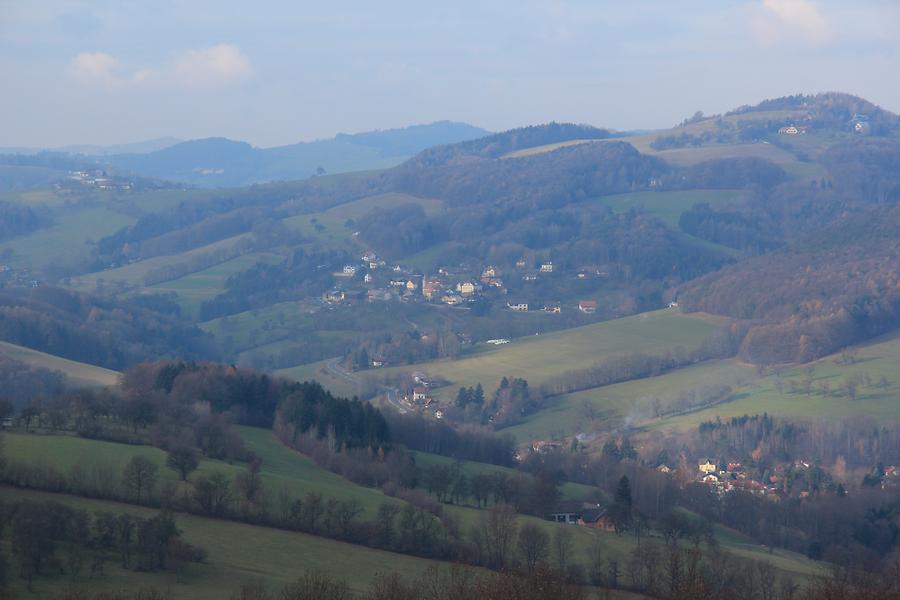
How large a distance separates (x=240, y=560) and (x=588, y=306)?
223 ft

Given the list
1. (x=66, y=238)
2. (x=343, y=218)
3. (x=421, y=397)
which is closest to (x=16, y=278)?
(x=66, y=238)

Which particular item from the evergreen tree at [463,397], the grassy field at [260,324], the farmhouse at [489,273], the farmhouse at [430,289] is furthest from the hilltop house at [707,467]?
the farmhouse at [489,273]

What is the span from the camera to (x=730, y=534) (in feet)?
137

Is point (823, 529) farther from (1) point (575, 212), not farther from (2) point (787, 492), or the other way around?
(1) point (575, 212)

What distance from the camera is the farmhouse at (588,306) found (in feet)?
305

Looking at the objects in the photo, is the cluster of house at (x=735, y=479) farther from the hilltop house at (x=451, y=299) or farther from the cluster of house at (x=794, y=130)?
the cluster of house at (x=794, y=130)

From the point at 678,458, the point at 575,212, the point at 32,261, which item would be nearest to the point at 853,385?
the point at 678,458

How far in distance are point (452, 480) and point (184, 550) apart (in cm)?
1455

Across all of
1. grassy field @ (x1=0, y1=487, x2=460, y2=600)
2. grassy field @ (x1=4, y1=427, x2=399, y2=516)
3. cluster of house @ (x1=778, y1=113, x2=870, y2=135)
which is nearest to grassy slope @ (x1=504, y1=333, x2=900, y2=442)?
grassy field @ (x1=4, y1=427, x2=399, y2=516)

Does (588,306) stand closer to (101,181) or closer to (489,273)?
(489,273)

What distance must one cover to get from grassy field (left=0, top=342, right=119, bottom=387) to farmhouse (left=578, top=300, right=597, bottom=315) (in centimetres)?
4401

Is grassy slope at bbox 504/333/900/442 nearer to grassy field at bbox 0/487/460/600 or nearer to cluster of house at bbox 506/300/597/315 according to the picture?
cluster of house at bbox 506/300/597/315

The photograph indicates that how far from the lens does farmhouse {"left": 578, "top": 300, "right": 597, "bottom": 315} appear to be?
9288 cm

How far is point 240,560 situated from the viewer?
93.7ft
